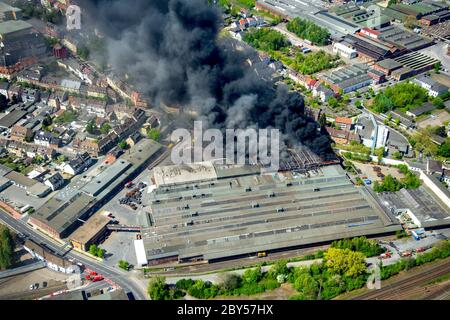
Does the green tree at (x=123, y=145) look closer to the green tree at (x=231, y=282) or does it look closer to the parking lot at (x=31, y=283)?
the parking lot at (x=31, y=283)

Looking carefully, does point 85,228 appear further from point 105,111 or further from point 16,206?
point 105,111

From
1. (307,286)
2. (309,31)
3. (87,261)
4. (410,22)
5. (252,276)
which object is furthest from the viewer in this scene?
(410,22)

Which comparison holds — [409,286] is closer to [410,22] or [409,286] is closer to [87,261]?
A: [87,261]

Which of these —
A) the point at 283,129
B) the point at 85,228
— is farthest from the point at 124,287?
the point at 283,129

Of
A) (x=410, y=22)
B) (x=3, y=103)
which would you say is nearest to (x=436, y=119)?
(x=410, y=22)

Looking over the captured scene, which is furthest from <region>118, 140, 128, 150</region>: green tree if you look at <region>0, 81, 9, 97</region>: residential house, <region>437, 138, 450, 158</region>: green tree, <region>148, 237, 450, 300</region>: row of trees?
<region>437, 138, 450, 158</region>: green tree

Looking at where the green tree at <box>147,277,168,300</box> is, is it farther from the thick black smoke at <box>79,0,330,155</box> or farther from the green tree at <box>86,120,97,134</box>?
the green tree at <box>86,120,97,134</box>

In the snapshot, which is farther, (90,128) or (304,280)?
(90,128)
